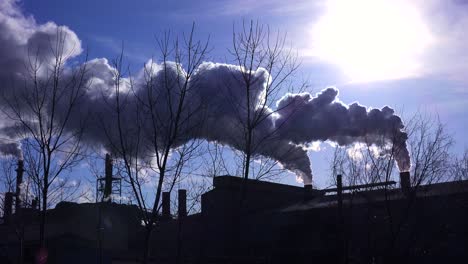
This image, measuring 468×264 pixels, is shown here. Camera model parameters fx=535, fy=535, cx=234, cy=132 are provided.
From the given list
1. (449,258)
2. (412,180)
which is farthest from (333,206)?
(412,180)

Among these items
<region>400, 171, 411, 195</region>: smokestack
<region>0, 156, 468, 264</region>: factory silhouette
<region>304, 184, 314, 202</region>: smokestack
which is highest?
<region>304, 184, 314, 202</region>: smokestack

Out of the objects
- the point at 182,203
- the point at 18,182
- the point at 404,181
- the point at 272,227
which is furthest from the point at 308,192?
the point at 18,182

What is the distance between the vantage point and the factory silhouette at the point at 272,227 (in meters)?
16.5

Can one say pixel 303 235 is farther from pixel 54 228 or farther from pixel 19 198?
pixel 54 228

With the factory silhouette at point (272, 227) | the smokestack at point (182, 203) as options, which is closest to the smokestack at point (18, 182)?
the factory silhouette at point (272, 227)

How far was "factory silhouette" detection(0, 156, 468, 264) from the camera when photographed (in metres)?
16.5

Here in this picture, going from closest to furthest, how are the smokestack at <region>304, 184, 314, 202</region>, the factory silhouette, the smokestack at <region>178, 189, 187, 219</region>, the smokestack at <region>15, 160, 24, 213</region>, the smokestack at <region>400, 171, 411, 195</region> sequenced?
the smokestack at <region>400, 171, 411, 195</region>, the factory silhouette, the smokestack at <region>15, 160, 24, 213</region>, the smokestack at <region>178, 189, 187, 219</region>, the smokestack at <region>304, 184, 314, 202</region>

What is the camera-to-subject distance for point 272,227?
32.0 m

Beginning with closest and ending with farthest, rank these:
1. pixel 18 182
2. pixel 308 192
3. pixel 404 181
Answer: pixel 404 181
pixel 18 182
pixel 308 192

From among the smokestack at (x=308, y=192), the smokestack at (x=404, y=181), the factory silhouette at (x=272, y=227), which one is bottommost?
the factory silhouette at (x=272, y=227)

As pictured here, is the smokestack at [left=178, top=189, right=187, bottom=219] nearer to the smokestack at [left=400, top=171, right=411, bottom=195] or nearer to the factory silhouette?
the factory silhouette

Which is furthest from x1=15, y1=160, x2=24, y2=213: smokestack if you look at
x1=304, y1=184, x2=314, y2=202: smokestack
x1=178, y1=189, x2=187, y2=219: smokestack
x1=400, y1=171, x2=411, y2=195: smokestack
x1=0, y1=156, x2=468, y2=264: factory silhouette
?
x1=304, y1=184, x2=314, y2=202: smokestack

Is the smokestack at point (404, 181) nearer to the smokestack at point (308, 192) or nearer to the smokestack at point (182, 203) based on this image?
the smokestack at point (182, 203)

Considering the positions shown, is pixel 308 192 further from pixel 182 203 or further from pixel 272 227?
pixel 182 203
